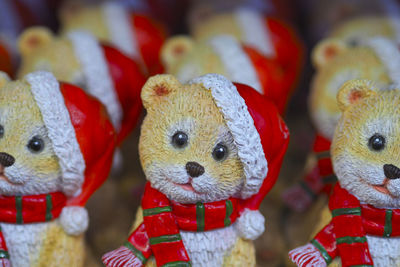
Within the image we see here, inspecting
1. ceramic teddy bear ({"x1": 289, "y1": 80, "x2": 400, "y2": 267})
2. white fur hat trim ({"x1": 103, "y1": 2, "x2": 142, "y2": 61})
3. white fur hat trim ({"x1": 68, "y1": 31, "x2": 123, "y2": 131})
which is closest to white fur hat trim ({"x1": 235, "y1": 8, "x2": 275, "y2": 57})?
white fur hat trim ({"x1": 103, "y1": 2, "x2": 142, "y2": 61})

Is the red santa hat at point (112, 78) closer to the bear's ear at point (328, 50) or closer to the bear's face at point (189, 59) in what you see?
the bear's face at point (189, 59)

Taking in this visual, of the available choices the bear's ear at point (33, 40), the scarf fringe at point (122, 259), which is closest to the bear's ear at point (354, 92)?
the scarf fringe at point (122, 259)

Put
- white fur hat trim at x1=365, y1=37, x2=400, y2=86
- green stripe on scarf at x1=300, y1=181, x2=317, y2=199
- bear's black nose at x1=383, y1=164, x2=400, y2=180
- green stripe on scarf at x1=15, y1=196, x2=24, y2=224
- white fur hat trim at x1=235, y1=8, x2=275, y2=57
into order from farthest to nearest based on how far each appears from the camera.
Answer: white fur hat trim at x1=235, y1=8, x2=275, y2=57 < green stripe on scarf at x1=300, y1=181, x2=317, y2=199 < white fur hat trim at x1=365, y1=37, x2=400, y2=86 < green stripe on scarf at x1=15, y1=196, x2=24, y2=224 < bear's black nose at x1=383, y1=164, x2=400, y2=180

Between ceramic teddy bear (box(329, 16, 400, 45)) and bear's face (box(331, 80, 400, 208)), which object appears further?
ceramic teddy bear (box(329, 16, 400, 45))

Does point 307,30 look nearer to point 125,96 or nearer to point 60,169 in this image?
point 125,96

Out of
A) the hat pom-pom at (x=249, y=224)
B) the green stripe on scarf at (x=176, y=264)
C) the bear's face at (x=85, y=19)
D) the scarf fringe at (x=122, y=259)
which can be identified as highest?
the bear's face at (x=85, y=19)

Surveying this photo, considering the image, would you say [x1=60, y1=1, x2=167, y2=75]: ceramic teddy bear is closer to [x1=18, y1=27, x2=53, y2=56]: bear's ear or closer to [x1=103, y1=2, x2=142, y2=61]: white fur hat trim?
[x1=103, y1=2, x2=142, y2=61]: white fur hat trim
